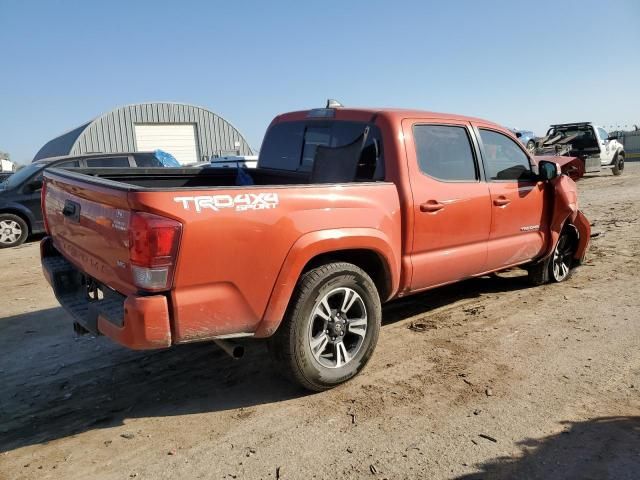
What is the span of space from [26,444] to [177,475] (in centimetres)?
101

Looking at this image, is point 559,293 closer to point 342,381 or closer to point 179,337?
point 342,381

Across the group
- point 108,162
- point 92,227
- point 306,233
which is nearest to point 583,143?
point 108,162

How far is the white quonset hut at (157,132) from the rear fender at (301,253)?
94.5 ft

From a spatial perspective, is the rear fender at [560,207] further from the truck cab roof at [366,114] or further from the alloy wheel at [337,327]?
the alloy wheel at [337,327]

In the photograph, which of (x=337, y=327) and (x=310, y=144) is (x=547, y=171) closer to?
(x=310, y=144)

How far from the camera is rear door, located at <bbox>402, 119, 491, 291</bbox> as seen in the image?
3988 millimetres

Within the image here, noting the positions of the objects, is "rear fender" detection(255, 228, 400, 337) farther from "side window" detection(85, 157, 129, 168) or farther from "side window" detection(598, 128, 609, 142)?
"side window" detection(598, 128, 609, 142)

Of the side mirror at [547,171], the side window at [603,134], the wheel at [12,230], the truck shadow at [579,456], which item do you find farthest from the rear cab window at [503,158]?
the side window at [603,134]

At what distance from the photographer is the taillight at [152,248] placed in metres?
2.59

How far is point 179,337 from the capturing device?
2.79 m

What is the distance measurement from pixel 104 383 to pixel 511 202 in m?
3.88

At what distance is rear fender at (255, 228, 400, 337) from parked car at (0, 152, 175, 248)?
7.52 m

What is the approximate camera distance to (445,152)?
4.34 metres

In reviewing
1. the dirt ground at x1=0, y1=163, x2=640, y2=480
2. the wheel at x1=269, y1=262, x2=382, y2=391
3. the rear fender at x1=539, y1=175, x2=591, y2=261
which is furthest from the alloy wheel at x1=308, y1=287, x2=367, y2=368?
the rear fender at x1=539, y1=175, x2=591, y2=261
